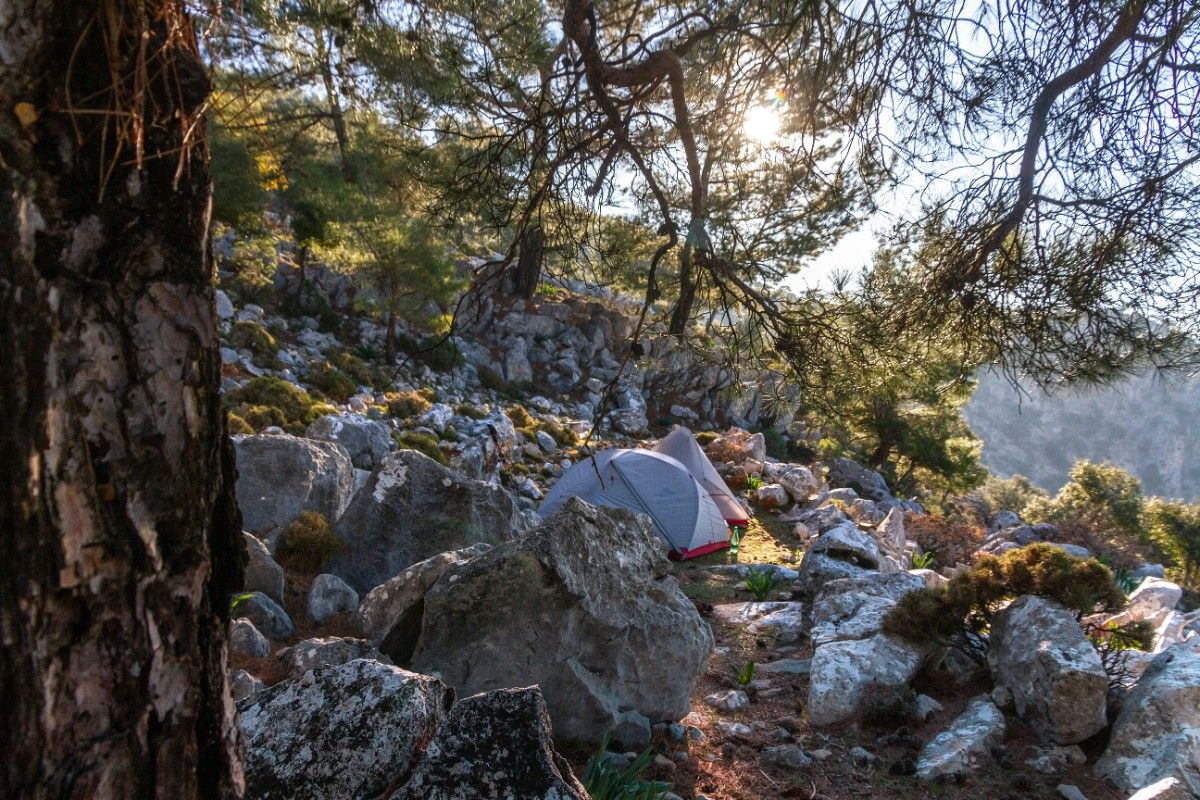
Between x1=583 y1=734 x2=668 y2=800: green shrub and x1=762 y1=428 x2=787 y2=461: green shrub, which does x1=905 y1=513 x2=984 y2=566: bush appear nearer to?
x1=583 y1=734 x2=668 y2=800: green shrub

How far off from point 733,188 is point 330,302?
54.9 feet

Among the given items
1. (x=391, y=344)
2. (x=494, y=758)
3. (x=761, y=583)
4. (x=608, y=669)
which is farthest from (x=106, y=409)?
(x=391, y=344)

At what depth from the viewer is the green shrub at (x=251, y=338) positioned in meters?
12.5

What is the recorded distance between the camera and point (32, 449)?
37.1 inches

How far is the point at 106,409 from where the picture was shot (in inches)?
40.3

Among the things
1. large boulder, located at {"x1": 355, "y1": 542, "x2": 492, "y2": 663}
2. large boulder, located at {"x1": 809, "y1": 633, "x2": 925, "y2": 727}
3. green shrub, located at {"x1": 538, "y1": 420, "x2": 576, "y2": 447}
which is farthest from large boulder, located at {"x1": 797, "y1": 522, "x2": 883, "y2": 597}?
green shrub, located at {"x1": 538, "y1": 420, "x2": 576, "y2": 447}

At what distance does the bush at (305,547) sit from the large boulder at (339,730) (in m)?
3.17

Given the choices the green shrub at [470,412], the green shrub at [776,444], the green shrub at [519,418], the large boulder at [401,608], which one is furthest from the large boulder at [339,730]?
the green shrub at [776,444]

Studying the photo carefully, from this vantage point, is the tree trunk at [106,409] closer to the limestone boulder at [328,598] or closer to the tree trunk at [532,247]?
the tree trunk at [532,247]

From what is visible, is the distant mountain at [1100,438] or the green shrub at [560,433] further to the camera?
the distant mountain at [1100,438]

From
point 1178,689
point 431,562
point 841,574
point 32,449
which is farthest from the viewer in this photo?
point 841,574

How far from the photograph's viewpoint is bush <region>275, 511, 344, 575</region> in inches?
222

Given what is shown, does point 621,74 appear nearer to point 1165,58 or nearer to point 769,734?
point 1165,58

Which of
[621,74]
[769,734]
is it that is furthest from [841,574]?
[621,74]
